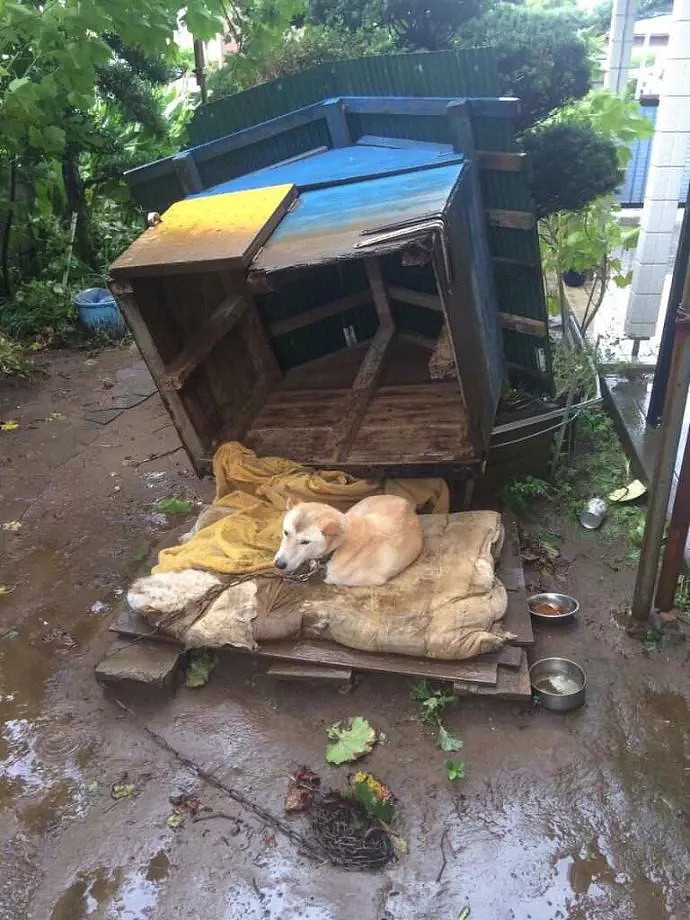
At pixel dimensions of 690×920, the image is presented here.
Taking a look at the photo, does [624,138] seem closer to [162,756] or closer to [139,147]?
[162,756]

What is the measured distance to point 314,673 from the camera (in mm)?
3707

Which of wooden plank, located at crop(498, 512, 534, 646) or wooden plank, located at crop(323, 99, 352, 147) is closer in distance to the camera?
wooden plank, located at crop(498, 512, 534, 646)

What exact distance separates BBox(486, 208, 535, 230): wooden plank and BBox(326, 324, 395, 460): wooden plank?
4.91 feet

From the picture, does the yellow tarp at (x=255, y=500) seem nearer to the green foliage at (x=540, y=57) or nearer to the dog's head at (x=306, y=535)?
the dog's head at (x=306, y=535)

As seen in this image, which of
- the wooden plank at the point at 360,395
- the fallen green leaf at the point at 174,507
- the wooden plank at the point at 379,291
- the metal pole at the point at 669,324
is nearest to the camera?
the metal pole at the point at 669,324

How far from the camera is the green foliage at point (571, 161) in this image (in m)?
5.09

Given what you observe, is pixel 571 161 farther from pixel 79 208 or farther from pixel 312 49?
pixel 79 208

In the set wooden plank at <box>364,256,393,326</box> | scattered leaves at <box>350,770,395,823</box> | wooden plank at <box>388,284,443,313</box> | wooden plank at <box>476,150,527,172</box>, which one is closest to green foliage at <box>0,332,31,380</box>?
wooden plank at <box>364,256,393,326</box>

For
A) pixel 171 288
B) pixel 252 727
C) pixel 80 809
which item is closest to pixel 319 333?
pixel 171 288

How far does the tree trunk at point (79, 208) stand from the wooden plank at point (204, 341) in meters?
6.14

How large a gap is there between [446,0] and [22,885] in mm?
7091

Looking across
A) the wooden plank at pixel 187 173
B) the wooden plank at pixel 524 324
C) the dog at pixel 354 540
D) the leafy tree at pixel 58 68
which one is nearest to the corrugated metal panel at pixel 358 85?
the leafy tree at pixel 58 68

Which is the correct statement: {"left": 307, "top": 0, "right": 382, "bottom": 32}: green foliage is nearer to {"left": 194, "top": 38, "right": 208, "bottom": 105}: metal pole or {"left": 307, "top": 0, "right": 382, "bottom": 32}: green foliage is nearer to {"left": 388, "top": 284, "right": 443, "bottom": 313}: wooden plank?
{"left": 194, "top": 38, "right": 208, "bottom": 105}: metal pole

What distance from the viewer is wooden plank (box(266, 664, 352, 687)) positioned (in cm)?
368
